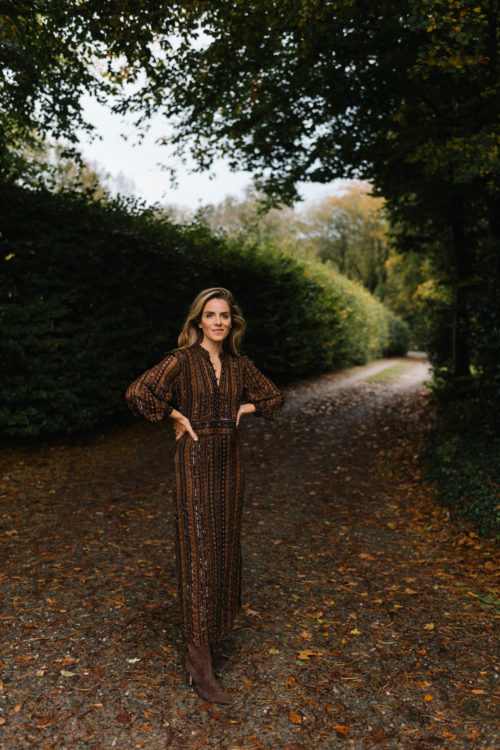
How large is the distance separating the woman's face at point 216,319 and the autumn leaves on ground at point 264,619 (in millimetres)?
1984

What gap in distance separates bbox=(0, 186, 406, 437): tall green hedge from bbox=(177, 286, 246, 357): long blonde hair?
466cm

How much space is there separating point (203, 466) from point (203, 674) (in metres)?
1.13

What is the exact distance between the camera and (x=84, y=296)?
322 inches

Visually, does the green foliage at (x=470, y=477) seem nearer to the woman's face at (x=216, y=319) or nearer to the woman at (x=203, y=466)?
the woman at (x=203, y=466)

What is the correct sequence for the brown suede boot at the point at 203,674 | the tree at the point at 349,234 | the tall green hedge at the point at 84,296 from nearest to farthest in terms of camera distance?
the brown suede boot at the point at 203,674 < the tall green hedge at the point at 84,296 < the tree at the point at 349,234

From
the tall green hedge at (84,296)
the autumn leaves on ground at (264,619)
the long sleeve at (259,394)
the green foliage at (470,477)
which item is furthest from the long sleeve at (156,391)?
the tall green hedge at (84,296)

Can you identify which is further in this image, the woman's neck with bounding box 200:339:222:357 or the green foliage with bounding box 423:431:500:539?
the green foliage with bounding box 423:431:500:539

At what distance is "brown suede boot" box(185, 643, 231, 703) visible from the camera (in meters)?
3.01

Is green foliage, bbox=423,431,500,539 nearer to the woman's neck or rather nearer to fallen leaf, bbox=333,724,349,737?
fallen leaf, bbox=333,724,349,737

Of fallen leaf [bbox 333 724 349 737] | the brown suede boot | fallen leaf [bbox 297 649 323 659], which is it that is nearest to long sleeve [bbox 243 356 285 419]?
the brown suede boot

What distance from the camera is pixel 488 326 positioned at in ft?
21.0

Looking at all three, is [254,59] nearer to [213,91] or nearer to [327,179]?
[213,91]

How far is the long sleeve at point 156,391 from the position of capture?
3.10 m

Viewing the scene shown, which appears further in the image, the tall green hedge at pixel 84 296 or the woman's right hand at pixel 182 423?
the tall green hedge at pixel 84 296
